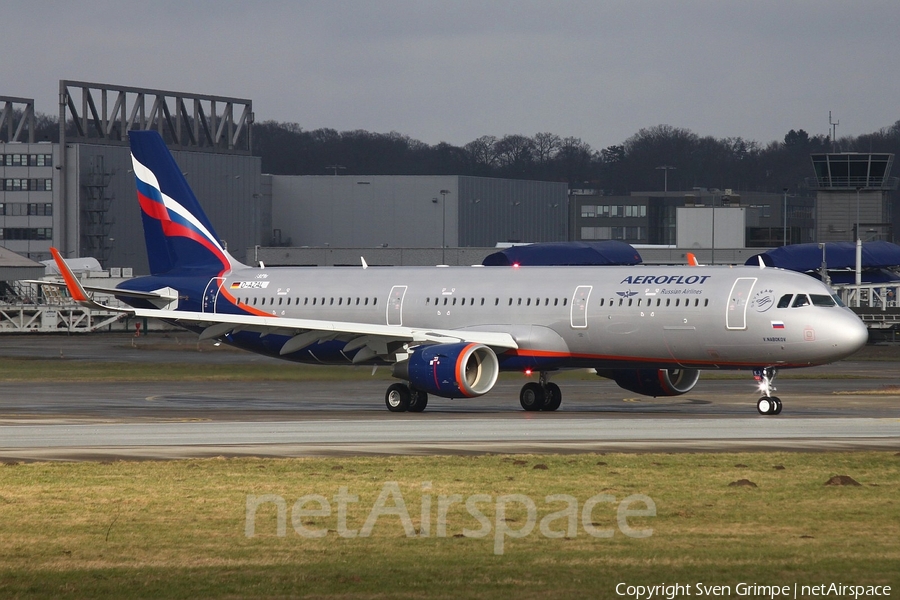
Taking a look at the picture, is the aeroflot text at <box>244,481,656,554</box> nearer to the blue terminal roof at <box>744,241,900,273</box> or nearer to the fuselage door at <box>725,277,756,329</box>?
the fuselage door at <box>725,277,756,329</box>

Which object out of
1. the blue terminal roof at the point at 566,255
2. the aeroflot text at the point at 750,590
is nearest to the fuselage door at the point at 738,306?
the aeroflot text at the point at 750,590

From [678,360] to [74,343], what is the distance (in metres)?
54.2

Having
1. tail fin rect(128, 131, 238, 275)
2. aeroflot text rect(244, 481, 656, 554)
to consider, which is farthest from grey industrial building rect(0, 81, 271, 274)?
aeroflot text rect(244, 481, 656, 554)

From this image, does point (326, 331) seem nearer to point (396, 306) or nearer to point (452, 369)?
point (396, 306)

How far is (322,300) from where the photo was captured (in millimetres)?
44969

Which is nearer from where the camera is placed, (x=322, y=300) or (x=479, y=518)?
(x=479, y=518)

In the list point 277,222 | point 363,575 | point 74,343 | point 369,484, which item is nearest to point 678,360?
point 369,484

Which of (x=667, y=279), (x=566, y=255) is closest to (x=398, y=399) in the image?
(x=667, y=279)

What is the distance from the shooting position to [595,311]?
3888cm

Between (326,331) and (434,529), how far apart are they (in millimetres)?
24025

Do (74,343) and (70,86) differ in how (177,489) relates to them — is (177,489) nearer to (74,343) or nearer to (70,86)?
(74,343)

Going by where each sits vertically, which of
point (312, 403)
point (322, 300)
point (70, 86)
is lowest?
point (312, 403)

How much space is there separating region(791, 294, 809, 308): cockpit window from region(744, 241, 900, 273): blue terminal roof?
2719 inches

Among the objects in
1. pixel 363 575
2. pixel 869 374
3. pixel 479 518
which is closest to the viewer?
pixel 363 575
